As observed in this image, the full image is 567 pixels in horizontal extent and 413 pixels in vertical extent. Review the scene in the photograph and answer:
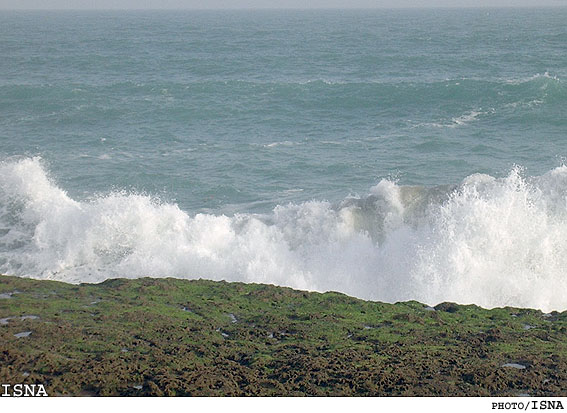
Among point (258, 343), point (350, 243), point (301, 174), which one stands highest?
point (258, 343)

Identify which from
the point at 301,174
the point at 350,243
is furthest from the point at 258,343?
the point at 301,174

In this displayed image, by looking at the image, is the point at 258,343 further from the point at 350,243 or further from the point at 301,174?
the point at 301,174

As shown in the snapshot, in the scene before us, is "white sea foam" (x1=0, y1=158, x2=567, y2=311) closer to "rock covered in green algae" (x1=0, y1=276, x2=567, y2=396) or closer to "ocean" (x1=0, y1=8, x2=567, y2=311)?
"ocean" (x1=0, y1=8, x2=567, y2=311)

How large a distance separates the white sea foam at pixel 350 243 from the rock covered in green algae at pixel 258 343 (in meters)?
4.03

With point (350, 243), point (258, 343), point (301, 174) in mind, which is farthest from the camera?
point (301, 174)

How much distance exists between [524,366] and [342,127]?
24531mm

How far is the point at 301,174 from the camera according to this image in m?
26.4

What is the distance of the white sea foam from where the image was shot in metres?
16.9

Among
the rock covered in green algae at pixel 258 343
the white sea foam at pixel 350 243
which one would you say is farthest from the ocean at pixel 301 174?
the rock covered in green algae at pixel 258 343

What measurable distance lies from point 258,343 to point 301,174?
630 inches

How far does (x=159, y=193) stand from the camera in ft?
82.1

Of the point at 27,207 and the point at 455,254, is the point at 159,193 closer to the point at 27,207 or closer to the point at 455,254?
the point at 27,207

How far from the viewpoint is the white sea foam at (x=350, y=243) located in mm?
16906

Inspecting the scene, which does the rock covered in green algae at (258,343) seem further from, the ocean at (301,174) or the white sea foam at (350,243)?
the ocean at (301,174)
